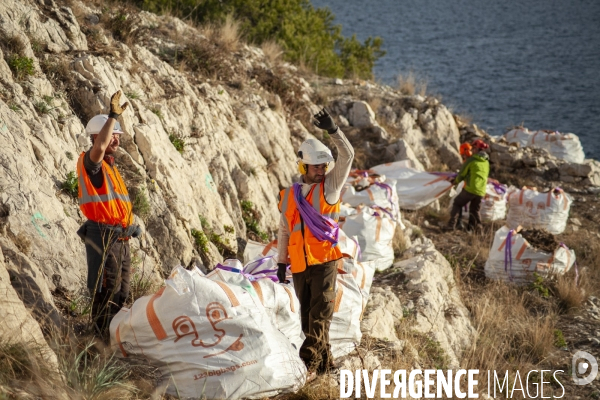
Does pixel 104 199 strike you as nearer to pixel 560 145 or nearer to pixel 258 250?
pixel 258 250

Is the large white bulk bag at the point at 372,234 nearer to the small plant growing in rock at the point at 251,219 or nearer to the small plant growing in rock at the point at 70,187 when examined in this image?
the small plant growing in rock at the point at 251,219

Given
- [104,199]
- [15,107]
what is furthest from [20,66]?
[104,199]

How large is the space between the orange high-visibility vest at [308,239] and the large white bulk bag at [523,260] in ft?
15.6

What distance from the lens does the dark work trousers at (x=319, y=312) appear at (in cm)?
490

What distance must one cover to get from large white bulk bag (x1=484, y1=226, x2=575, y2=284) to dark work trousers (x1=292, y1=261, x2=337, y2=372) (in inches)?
187

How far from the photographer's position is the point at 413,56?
46719mm

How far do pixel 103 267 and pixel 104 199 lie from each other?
0.47m

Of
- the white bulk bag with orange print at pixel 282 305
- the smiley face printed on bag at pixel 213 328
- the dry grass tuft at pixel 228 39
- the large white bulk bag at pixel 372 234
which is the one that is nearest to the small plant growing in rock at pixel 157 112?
the large white bulk bag at pixel 372 234

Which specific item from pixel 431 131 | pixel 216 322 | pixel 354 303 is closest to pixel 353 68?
pixel 431 131

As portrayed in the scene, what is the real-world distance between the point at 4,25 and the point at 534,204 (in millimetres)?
8115

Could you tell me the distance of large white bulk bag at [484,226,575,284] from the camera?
895 centimetres

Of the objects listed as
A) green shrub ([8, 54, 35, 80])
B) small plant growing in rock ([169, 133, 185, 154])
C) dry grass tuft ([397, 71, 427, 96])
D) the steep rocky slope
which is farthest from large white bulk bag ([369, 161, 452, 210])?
green shrub ([8, 54, 35, 80])

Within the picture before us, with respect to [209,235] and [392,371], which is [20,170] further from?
[392,371]

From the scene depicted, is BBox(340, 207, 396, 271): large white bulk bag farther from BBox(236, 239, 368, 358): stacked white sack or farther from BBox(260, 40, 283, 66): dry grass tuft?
BBox(260, 40, 283, 66): dry grass tuft
